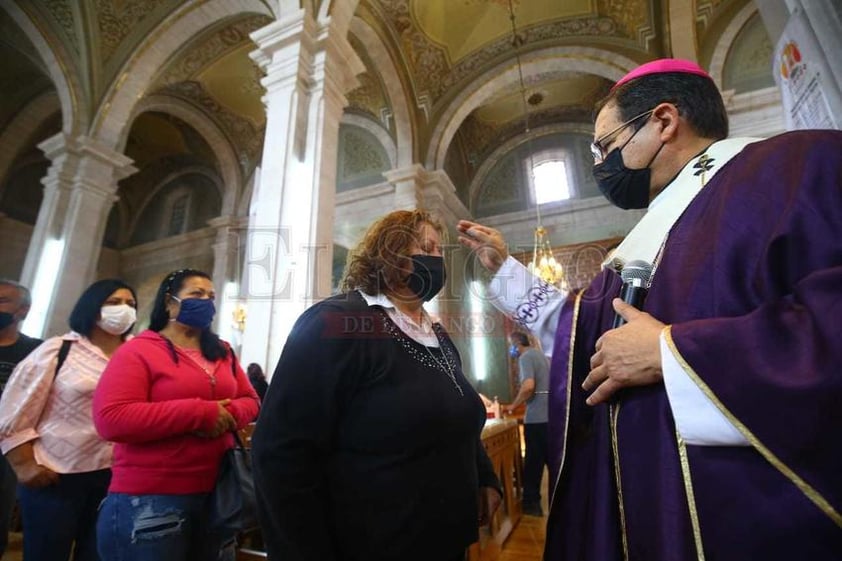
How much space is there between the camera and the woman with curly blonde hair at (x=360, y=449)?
999 millimetres

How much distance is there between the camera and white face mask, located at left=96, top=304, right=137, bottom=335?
6.58 feet

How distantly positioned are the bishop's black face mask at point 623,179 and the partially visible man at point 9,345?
10.0 ft

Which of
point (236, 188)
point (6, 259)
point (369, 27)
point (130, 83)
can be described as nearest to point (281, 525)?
point (369, 27)

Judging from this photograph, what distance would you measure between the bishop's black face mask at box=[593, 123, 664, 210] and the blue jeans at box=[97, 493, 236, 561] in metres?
1.70

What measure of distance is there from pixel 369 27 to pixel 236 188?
20.1ft

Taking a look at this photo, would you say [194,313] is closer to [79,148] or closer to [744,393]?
[744,393]

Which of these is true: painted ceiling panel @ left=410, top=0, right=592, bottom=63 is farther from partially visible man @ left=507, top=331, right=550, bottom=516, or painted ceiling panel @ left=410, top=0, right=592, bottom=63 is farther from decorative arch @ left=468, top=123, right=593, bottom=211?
partially visible man @ left=507, top=331, right=550, bottom=516

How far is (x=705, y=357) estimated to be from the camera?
27.4 inches

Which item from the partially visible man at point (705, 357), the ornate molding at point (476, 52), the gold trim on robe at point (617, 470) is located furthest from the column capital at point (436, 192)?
the gold trim on robe at point (617, 470)

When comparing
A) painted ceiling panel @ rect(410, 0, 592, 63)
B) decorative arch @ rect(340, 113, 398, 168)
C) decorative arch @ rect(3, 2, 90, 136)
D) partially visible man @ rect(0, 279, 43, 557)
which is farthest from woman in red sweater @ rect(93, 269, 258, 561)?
painted ceiling panel @ rect(410, 0, 592, 63)

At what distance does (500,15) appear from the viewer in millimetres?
8422

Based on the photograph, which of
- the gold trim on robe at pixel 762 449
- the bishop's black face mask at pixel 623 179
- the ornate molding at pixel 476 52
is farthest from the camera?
the ornate molding at pixel 476 52

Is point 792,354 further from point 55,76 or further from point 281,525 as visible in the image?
point 55,76

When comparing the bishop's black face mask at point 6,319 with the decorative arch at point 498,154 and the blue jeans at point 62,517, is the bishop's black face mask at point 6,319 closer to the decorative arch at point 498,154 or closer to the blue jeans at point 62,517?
the blue jeans at point 62,517
